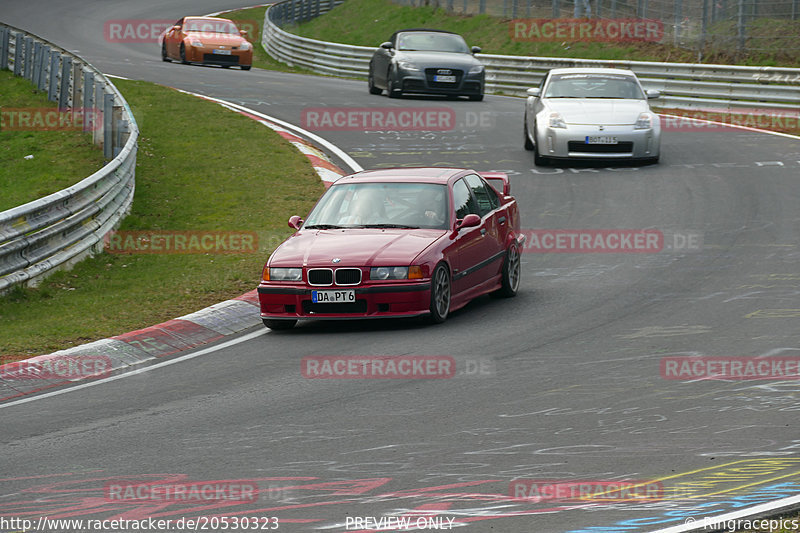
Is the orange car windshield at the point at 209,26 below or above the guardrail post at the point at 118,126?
below

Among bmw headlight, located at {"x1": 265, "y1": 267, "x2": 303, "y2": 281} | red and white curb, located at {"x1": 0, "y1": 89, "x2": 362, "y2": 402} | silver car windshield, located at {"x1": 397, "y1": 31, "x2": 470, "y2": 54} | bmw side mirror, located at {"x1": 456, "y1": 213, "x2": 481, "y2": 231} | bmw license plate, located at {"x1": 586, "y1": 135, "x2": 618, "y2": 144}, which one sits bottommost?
bmw license plate, located at {"x1": 586, "y1": 135, "x2": 618, "y2": 144}

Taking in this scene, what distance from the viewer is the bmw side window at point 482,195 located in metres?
12.9

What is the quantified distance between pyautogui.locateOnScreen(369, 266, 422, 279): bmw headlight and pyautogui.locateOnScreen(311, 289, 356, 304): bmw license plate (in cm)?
24

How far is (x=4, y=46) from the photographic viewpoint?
29250 millimetres

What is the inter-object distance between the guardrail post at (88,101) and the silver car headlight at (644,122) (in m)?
8.59

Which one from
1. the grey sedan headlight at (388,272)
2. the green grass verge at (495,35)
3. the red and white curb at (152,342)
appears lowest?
the green grass verge at (495,35)

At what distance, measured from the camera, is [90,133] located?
2161cm

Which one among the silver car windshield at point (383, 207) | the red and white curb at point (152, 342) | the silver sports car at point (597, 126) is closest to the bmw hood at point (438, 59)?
the silver sports car at point (597, 126)

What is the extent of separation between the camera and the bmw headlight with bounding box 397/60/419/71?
→ 2850 cm

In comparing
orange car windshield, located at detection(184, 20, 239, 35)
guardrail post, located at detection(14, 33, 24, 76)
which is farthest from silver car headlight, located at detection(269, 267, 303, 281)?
orange car windshield, located at detection(184, 20, 239, 35)

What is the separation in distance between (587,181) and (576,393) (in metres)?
11.5

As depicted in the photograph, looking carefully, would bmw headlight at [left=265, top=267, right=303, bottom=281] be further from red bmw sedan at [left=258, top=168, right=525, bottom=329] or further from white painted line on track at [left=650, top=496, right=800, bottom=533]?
white painted line on track at [left=650, top=496, right=800, bottom=533]

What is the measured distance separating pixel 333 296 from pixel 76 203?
15.2ft

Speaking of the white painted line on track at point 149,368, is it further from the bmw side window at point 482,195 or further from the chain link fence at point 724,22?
the chain link fence at point 724,22
